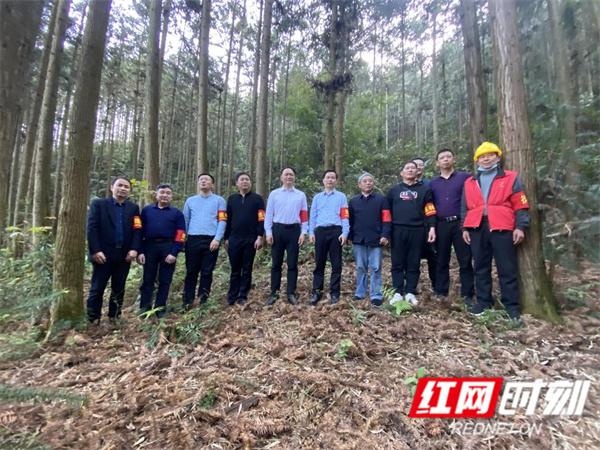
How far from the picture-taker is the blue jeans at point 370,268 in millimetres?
4980

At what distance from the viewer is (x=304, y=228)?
5336mm

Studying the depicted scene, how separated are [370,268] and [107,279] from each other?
3779 mm

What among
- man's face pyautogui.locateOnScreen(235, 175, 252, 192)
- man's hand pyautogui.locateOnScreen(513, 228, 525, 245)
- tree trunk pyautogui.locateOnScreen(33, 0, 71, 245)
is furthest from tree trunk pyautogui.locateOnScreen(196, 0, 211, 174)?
man's hand pyautogui.locateOnScreen(513, 228, 525, 245)

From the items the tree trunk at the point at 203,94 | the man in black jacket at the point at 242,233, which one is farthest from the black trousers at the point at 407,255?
the tree trunk at the point at 203,94

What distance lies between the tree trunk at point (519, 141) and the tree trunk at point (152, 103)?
6573 mm

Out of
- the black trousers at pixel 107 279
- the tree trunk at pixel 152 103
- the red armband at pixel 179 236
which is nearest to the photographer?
the black trousers at pixel 107 279

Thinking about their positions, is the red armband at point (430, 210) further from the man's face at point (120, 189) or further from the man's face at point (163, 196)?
the man's face at point (120, 189)

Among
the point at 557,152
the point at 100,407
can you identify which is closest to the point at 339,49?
the point at 557,152

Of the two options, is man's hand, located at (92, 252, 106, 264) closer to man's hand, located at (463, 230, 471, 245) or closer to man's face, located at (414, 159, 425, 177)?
man's face, located at (414, 159, 425, 177)

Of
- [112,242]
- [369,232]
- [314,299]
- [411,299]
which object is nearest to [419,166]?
[369,232]

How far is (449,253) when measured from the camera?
495 cm

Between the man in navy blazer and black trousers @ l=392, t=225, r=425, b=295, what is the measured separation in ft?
12.4

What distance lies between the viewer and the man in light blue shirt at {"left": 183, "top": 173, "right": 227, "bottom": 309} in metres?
5.34

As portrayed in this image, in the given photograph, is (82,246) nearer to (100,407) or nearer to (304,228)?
(100,407)
